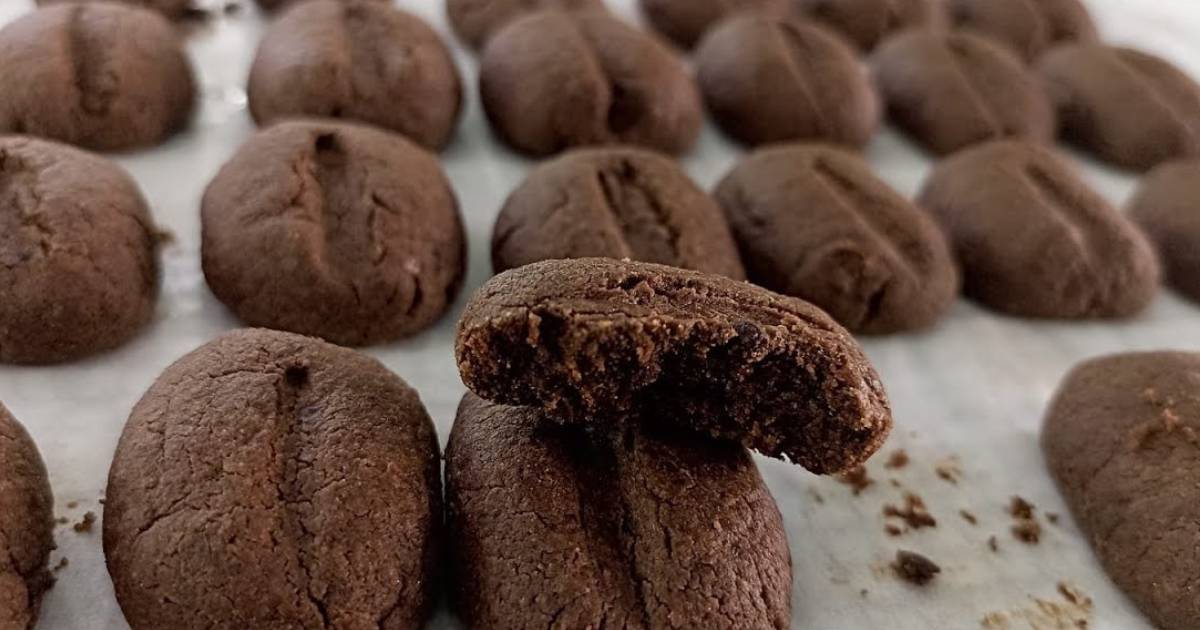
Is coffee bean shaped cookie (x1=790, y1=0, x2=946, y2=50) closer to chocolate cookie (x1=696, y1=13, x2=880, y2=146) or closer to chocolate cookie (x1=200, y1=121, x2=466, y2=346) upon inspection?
chocolate cookie (x1=696, y1=13, x2=880, y2=146)

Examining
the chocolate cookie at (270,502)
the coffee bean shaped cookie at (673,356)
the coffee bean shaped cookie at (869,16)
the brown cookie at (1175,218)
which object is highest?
the coffee bean shaped cookie at (673,356)

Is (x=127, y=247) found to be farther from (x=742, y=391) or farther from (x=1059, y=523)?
(x=1059, y=523)

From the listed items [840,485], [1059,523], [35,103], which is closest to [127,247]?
[35,103]

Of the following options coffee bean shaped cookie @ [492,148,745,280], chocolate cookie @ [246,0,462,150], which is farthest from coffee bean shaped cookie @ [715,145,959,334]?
chocolate cookie @ [246,0,462,150]

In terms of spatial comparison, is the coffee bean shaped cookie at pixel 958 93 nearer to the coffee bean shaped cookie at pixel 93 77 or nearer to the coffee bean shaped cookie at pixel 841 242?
the coffee bean shaped cookie at pixel 841 242

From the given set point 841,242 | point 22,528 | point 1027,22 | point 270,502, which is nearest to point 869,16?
point 1027,22

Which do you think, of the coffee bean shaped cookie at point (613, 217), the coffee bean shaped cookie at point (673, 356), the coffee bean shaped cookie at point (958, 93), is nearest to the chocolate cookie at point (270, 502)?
the coffee bean shaped cookie at point (673, 356)

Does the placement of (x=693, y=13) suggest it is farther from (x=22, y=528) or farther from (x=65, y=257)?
(x=22, y=528)
